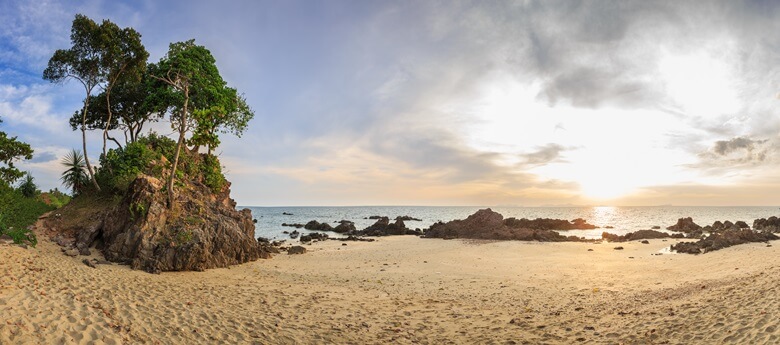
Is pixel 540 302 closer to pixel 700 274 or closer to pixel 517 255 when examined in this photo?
pixel 700 274

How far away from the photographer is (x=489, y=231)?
145ft

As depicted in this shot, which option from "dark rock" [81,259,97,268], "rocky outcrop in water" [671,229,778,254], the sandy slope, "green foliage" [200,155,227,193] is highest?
"green foliage" [200,155,227,193]

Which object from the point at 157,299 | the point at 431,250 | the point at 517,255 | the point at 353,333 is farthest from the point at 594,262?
the point at 157,299

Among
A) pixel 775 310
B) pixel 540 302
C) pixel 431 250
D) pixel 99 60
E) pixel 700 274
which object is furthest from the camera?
pixel 431 250

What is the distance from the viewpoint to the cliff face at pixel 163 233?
20.5 meters

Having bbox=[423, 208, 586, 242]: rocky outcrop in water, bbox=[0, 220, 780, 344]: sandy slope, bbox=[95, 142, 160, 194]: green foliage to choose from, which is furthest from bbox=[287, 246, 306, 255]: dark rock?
bbox=[423, 208, 586, 242]: rocky outcrop in water

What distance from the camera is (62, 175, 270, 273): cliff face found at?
67.2ft

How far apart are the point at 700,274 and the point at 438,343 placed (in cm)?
1698

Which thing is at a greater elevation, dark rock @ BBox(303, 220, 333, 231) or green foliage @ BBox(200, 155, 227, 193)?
green foliage @ BBox(200, 155, 227, 193)

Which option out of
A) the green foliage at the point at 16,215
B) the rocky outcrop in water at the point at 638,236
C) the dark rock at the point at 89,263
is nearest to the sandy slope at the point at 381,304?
the dark rock at the point at 89,263

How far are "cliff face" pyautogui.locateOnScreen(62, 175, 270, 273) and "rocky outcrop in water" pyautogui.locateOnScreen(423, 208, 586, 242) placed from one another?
2613cm

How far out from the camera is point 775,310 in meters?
11.4

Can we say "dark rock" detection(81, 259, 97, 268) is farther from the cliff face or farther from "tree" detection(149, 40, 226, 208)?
"tree" detection(149, 40, 226, 208)

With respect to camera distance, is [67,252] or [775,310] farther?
[67,252]
